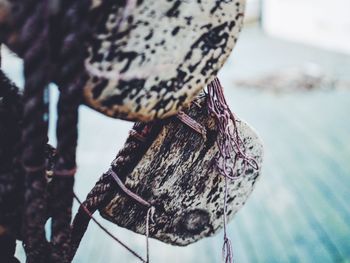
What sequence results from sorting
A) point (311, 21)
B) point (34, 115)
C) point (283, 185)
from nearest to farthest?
point (34, 115), point (283, 185), point (311, 21)

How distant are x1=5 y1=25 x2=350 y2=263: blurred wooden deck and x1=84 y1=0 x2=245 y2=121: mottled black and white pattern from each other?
0.99 m

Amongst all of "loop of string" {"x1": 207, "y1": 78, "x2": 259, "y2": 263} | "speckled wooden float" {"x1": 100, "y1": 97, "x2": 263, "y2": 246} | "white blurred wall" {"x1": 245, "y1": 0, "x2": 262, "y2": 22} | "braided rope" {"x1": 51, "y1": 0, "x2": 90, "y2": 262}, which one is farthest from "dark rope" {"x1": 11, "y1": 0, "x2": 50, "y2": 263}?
"white blurred wall" {"x1": 245, "y1": 0, "x2": 262, "y2": 22}

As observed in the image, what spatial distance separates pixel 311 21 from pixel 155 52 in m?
7.38

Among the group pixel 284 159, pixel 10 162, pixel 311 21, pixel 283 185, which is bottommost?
pixel 10 162

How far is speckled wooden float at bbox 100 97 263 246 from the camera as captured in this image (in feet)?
1.80

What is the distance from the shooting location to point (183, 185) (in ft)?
1.90

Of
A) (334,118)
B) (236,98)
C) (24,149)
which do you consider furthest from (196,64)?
(236,98)

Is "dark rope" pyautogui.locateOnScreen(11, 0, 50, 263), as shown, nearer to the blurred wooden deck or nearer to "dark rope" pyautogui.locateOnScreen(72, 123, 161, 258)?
"dark rope" pyautogui.locateOnScreen(72, 123, 161, 258)

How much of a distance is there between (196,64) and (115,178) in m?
0.21

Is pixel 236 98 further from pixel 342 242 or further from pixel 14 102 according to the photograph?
pixel 14 102

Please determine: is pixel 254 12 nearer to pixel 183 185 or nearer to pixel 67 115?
pixel 183 185

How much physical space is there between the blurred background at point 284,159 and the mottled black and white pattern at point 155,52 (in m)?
0.21

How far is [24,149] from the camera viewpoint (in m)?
0.38

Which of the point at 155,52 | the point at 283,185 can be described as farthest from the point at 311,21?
the point at 155,52
